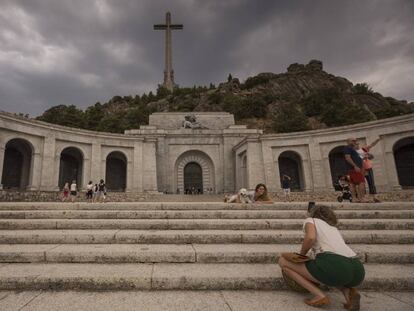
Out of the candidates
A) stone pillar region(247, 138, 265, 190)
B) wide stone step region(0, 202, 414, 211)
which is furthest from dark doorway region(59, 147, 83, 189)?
wide stone step region(0, 202, 414, 211)

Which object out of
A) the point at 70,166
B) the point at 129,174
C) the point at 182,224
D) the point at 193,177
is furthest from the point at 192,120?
the point at 182,224

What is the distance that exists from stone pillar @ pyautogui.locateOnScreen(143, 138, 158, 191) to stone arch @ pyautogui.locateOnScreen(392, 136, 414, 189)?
72.4ft

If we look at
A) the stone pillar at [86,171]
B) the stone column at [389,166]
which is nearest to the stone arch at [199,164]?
the stone pillar at [86,171]

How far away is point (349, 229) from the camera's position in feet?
17.5

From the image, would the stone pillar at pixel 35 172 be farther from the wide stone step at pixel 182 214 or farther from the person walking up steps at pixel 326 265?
the person walking up steps at pixel 326 265

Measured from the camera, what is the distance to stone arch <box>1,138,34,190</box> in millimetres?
21075

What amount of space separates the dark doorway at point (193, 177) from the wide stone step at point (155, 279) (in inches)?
943

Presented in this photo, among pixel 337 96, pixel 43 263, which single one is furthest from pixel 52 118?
pixel 337 96

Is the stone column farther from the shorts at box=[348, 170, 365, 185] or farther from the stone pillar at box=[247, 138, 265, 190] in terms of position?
the shorts at box=[348, 170, 365, 185]

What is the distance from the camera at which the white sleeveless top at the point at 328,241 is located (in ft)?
8.85

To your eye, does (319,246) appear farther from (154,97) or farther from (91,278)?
(154,97)

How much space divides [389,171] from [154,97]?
187ft

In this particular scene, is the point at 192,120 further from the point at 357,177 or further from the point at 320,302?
the point at 320,302

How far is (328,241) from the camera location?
274cm
